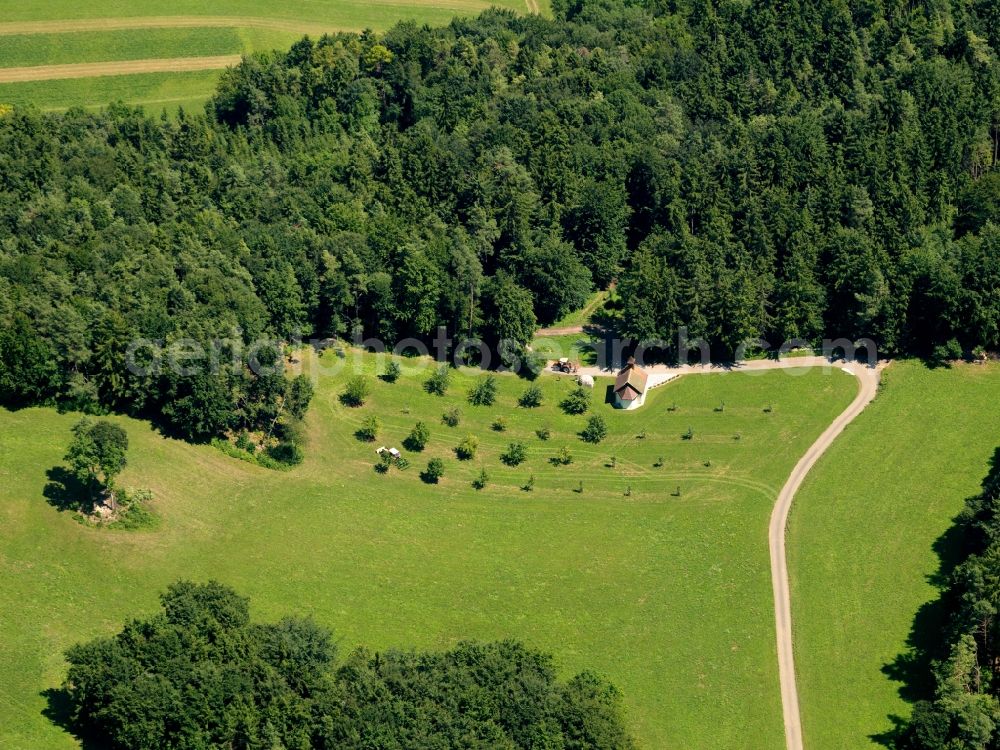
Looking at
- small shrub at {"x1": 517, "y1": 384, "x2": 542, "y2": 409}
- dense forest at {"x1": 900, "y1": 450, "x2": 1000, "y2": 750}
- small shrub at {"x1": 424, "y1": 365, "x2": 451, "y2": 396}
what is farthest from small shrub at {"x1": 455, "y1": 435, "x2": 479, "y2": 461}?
dense forest at {"x1": 900, "y1": 450, "x2": 1000, "y2": 750}

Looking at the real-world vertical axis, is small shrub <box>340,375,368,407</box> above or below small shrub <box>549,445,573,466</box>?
above

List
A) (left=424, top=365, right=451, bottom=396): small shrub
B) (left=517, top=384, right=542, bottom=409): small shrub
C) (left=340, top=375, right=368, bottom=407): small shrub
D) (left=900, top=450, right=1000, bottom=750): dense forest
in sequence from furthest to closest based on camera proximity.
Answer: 1. (left=424, top=365, right=451, bottom=396): small shrub
2. (left=517, top=384, right=542, bottom=409): small shrub
3. (left=340, top=375, right=368, bottom=407): small shrub
4. (left=900, top=450, right=1000, bottom=750): dense forest

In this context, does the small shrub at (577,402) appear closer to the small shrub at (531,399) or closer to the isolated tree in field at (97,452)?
the small shrub at (531,399)

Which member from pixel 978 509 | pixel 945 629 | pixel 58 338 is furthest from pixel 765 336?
pixel 58 338

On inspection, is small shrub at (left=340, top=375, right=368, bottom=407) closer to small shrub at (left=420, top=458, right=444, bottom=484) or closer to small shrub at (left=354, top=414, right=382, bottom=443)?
small shrub at (left=354, top=414, right=382, bottom=443)

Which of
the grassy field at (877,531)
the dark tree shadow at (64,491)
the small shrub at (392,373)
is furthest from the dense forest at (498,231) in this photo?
the dark tree shadow at (64,491)

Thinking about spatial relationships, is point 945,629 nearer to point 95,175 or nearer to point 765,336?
point 765,336
